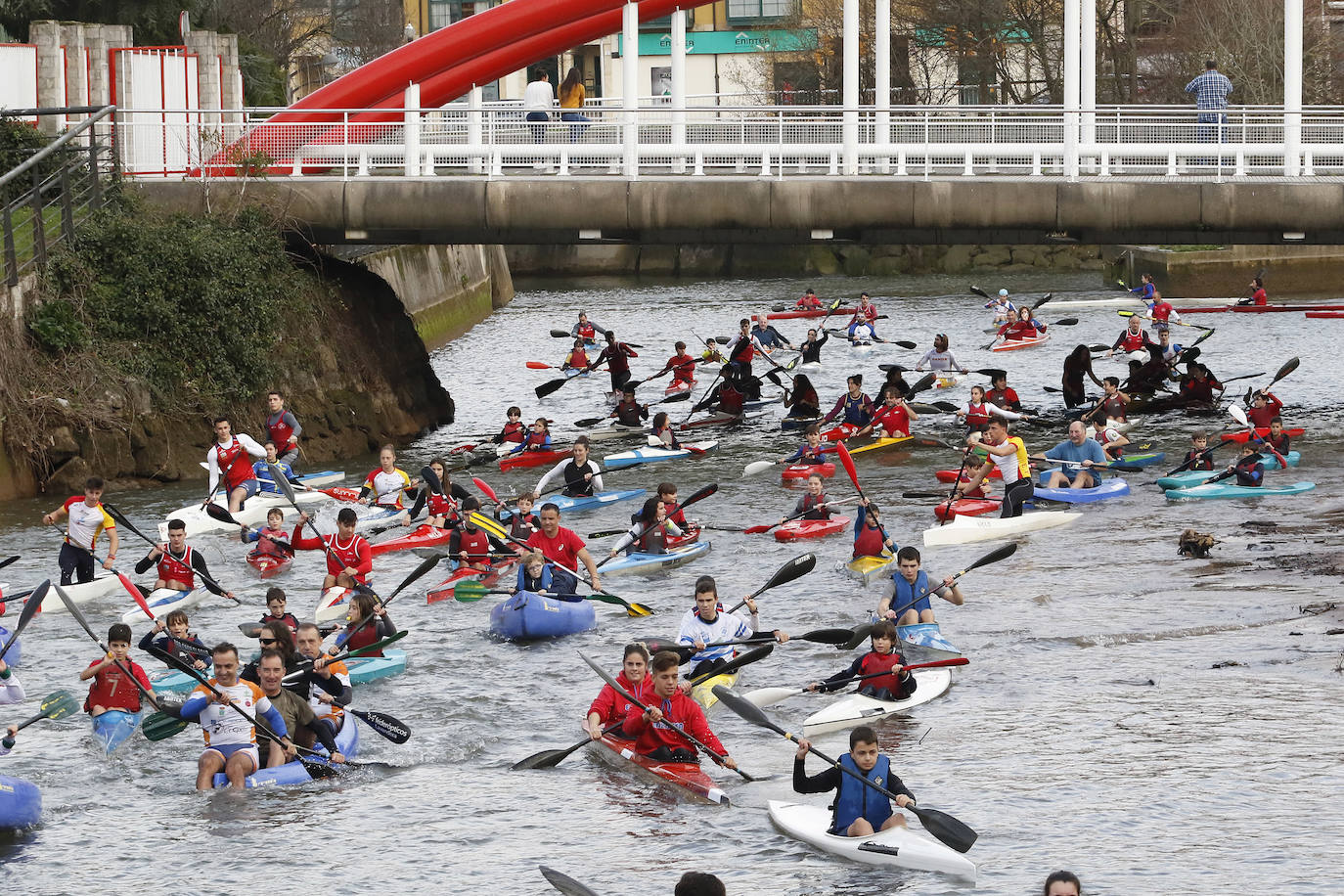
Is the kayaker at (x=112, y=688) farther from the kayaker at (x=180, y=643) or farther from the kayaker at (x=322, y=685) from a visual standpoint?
the kayaker at (x=322, y=685)

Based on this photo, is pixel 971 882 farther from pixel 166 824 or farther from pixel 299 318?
pixel 299 318

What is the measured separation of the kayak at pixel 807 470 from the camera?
28625mm

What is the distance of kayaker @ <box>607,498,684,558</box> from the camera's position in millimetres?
22859

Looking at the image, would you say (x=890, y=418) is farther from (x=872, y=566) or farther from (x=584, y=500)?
(x=872, y=566)

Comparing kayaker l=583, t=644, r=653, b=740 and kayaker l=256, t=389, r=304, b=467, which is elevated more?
kayaker l=256, t=389, r=304, b=467

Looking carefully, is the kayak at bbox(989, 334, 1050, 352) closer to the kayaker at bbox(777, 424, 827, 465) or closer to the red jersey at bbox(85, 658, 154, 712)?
the kayaker at bbox(777, 424, 827, 465)

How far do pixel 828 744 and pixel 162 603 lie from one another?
28.9 ft

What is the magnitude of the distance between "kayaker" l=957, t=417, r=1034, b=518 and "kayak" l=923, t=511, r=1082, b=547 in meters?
0.18

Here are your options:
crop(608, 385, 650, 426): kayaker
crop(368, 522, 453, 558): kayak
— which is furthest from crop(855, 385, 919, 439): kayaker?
crop(368, 522, 453, 558): kayak

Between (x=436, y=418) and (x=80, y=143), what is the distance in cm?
850

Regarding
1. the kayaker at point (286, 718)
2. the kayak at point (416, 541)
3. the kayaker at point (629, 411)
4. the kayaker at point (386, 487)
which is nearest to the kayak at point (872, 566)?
the kayak at point (416, 541)

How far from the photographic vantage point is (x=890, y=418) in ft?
100

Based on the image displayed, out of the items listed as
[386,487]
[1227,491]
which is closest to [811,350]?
[1227,491]

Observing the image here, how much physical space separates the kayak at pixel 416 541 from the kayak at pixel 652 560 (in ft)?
9.10
